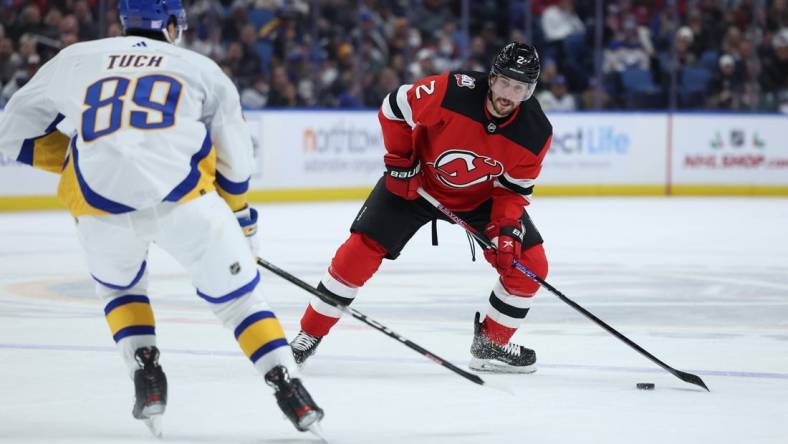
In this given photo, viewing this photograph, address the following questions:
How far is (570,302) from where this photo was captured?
431 cm

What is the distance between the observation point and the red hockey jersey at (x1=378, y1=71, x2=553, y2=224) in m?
4.27

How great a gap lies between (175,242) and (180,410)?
0.69m

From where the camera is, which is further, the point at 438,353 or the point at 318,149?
the point at 318,149

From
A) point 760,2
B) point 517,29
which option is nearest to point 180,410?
point 517,29

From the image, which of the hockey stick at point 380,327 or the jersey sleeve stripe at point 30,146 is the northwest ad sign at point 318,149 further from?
the jersey sleeve stripe at point 30,146

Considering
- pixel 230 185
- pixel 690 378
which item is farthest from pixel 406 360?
pixel 230 185

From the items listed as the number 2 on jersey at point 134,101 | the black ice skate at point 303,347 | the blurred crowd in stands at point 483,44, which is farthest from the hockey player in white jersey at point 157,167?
the blurred crowd in stands at point 483,44

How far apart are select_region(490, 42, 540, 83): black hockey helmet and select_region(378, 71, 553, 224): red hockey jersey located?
0.17 metres

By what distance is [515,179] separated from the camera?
4.34 metres

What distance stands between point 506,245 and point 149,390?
1.44 m

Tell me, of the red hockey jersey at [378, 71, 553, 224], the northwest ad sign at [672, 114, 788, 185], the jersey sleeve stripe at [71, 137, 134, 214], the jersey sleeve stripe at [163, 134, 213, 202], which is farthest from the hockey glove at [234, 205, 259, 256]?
the northwest ad sign at [672, 114, 788, 185]

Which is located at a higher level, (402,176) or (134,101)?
(134,101)

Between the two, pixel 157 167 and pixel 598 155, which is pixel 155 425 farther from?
pixel 598 155

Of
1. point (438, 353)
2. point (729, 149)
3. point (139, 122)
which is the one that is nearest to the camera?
point (139, 122)
